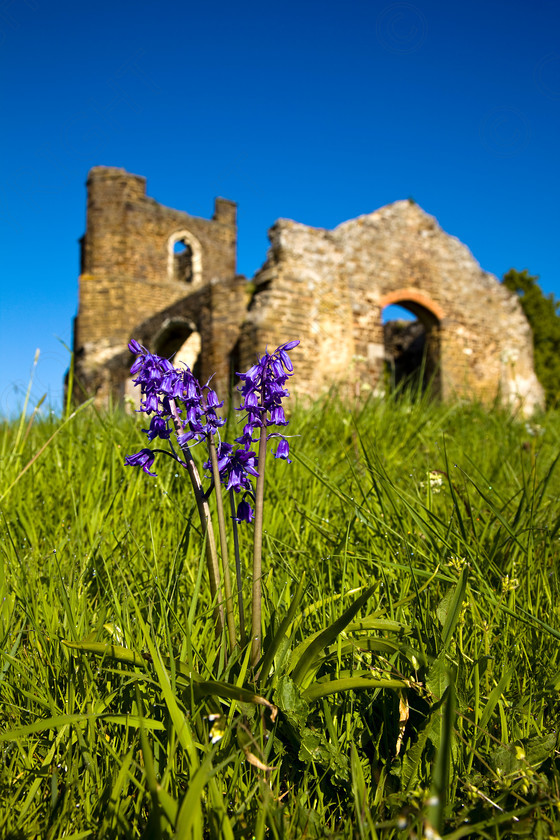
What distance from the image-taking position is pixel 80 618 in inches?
62.7

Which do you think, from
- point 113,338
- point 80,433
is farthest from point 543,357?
point 80,433

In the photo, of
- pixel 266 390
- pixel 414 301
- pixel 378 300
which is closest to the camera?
pixel 266 390

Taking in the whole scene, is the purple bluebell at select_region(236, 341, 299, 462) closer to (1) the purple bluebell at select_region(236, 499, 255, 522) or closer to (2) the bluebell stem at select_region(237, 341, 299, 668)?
(2) the bluebell stem at select_region(237, 341, 299, 668)

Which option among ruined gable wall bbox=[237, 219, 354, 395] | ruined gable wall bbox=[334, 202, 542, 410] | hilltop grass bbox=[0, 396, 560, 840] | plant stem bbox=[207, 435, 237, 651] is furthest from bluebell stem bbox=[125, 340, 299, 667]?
ruined gable wall bbox=[334, 202, 542, 410]

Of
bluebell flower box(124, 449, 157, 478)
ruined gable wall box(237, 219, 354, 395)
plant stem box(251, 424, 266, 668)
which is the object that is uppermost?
ruined gable wall box(237, 219, 354, 395)

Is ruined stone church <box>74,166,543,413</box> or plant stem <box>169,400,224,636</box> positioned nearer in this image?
plant stem <box>169,400,224,636</box>

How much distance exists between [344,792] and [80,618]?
0.84 meters

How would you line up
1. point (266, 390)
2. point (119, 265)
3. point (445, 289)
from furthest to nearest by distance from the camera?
point (119, 265), point (445, 289), point (266, 390)

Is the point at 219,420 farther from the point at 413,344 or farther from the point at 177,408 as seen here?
the point at 413,344

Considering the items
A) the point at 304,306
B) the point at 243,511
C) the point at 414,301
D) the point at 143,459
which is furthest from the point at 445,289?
the point at 143,459

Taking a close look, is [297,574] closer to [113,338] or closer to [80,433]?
[80,433]

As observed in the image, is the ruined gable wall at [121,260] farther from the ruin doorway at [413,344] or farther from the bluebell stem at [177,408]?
the bluebell stem at [177,408]

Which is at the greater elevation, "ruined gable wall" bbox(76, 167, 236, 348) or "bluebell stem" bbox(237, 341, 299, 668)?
"ruined gable wall" bbox(76, 167, 236, 348)

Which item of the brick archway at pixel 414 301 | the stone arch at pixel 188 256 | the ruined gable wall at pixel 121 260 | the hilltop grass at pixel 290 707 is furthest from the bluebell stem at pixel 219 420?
the stone arch at pixel 188 256
